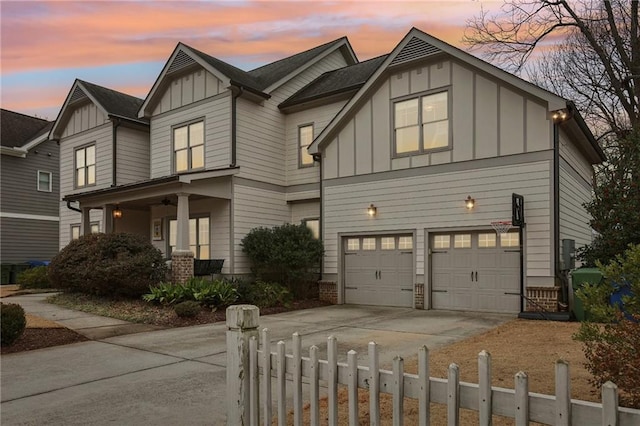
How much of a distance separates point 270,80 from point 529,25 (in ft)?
38.9

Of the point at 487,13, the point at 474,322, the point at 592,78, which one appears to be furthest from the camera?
the point at 592,78

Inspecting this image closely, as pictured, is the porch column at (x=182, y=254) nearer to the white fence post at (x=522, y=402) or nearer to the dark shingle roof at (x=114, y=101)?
the dark shingle roof at (x=114, y=101)

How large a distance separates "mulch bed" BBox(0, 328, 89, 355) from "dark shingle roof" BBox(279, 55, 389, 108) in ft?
36.7

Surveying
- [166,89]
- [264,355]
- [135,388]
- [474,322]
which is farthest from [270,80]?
[264,355]

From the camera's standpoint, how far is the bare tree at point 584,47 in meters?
20.0

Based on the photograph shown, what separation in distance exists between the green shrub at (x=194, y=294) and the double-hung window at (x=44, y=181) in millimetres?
18114

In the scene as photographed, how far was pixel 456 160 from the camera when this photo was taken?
44.7ft

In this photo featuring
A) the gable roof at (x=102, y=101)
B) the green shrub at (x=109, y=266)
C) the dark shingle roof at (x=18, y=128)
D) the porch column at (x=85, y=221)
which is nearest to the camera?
the green shrub at (x=109, y=266)

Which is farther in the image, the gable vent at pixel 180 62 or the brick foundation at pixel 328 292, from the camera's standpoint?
the gable vent at pixel 180 62

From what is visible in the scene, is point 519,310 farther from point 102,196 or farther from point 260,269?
point 102,196

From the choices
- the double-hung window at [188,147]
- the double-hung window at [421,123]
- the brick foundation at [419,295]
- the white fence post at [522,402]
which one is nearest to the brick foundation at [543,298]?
the brick foundation at [419,295]

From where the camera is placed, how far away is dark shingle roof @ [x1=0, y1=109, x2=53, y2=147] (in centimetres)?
2653

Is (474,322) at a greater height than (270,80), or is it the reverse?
(270,80)

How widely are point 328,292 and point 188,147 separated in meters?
7.52
